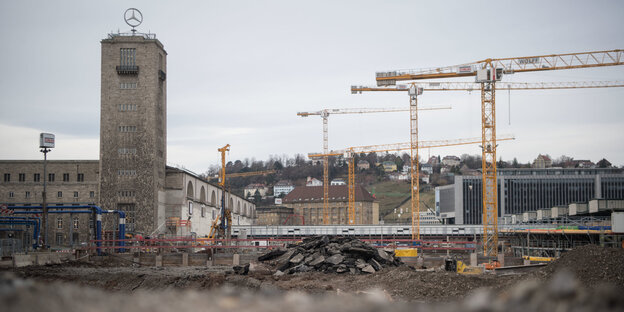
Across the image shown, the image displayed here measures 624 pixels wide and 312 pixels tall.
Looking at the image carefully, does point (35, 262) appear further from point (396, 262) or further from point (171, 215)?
point (171, 215)

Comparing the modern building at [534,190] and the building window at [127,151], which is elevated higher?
the building window at [127,151]

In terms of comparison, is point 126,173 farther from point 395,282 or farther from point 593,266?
point 593,266

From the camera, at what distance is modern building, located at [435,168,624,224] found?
379 ft

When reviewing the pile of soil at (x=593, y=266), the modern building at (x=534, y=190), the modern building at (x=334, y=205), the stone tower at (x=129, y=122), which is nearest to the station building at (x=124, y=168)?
the stone tower at (x=129, y=122)

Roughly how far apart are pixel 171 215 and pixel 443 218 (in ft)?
263

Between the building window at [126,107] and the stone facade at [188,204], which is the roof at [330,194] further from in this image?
the building window at [126,107]

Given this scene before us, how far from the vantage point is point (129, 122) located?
71.8 m

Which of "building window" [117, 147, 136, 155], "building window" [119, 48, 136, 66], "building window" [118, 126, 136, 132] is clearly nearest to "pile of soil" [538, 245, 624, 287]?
"building window" [117, 147, 136, 155]

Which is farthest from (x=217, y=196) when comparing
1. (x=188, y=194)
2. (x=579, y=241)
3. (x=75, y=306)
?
(x=75, y=306)

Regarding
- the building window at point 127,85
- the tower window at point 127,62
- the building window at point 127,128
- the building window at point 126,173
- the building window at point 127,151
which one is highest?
the tower window at point 127,62

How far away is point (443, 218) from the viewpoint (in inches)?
5438

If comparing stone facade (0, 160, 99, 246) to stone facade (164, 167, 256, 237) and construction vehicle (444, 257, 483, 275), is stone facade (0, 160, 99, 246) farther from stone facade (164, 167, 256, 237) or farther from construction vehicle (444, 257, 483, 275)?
construction vehicle (444, 257, 483, 275)

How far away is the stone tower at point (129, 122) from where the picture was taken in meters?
71.2

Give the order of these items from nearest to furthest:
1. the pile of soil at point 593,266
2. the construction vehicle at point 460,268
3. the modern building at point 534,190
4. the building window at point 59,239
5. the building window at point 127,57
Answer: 1. the pile of soil at point 593,266
2. the construction vehicle at point 460,268
3. the building window at point 127,57
4. the building window at point 59,239
5. the modern building at point 534,190
